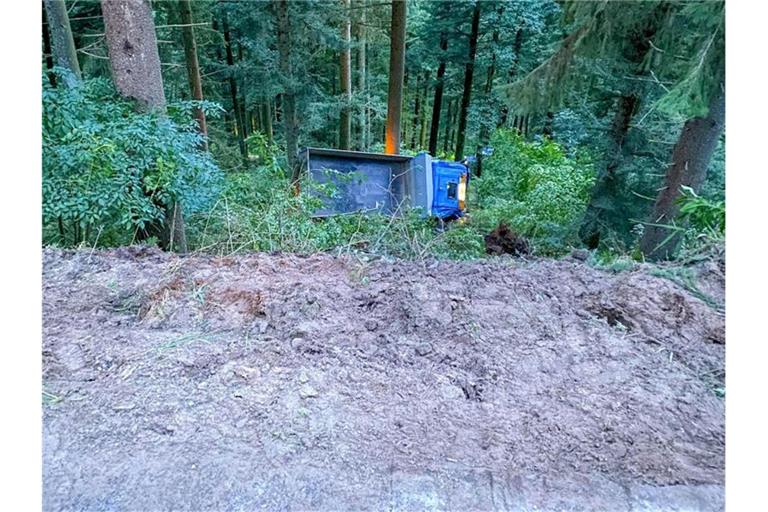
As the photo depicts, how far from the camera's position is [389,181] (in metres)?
7.09

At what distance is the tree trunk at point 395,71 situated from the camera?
31.0 ft

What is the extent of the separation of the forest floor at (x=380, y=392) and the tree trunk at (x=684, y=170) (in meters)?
1.43

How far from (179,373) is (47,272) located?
1.71 meters

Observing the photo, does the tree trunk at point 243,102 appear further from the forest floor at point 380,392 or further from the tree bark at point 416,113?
the forest floor at point 380,392

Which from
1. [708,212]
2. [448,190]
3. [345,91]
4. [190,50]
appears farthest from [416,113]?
[708,212]

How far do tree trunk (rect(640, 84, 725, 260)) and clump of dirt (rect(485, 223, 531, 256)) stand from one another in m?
1.24

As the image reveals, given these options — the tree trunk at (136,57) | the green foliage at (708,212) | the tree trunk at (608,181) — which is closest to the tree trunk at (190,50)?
the tree trunk at (136,57)

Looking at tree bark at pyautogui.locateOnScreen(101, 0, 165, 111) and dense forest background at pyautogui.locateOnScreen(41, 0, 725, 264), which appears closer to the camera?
dense forest background at pyautogui.locateOnScreen(41, 0, 725, 264)

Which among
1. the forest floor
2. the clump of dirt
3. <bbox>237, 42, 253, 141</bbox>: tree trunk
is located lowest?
the clump of dirt

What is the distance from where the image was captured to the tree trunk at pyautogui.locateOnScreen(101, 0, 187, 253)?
4.04m

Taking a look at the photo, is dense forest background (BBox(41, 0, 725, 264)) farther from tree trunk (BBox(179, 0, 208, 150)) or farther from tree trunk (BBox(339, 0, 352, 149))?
tree trunk (BBox(339, 0, 352, 149))

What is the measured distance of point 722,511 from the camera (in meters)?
1.25

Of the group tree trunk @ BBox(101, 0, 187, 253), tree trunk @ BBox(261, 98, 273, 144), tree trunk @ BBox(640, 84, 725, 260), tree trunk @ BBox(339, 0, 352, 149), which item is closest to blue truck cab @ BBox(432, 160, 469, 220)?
tree trunk @ BBox(640, 84, 725, 260)
